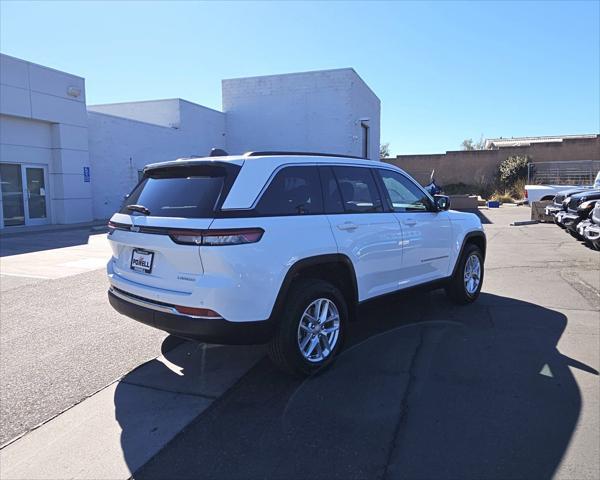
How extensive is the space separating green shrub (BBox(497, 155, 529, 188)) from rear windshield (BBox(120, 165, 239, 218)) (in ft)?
106

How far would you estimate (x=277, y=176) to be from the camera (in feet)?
12.8

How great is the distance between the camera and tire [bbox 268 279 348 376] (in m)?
3.74

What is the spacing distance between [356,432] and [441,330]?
2.39 m

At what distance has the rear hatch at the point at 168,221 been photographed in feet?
11.5

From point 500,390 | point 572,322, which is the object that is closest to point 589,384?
point 500,390

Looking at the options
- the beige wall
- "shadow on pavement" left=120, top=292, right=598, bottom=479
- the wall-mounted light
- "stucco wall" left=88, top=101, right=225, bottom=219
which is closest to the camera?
"shadow on pavement" left=120, top=292, right=598, bottom=479

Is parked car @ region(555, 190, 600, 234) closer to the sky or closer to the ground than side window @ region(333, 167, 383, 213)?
closer to the ground

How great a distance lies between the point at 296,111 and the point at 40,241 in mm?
21271

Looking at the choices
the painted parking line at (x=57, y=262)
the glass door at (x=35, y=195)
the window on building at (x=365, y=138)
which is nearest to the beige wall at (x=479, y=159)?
the window on building at (x=365, y=138)

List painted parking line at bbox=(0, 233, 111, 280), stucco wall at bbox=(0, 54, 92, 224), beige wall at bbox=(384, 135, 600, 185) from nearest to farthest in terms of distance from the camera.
A: 1. painted parking line at bbox=(0, 233, 111, 280)
2. stucco wall at bbox=(0, 54, 92, 224)
3. beige wall at bbox=(384, 135, 600, 185)

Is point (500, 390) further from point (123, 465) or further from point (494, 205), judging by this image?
point (494, 205)

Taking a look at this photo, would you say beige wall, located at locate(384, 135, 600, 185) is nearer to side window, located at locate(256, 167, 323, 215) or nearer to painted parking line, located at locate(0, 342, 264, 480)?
side window, located at locate(256, 167, 323, 215)

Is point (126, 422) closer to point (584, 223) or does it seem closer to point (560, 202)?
point (584, 223)

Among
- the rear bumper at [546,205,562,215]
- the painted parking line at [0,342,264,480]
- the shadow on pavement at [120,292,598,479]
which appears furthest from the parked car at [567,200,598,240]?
the painted parking line at [0,342,264,480]
